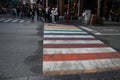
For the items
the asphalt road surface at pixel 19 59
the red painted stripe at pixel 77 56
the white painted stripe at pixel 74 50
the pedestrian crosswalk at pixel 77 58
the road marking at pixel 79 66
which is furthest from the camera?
the white painted stripe at pixel 74 50

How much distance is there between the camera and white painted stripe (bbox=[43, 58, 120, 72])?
793 cm

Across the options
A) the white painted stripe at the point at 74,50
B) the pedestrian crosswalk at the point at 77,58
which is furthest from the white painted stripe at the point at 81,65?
the white painted stripe at the point at 74,50

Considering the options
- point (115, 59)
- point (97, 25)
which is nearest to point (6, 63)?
point (115, 59)

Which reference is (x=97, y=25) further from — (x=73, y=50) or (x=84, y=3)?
(x=73, y=50)

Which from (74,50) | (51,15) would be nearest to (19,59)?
(74,50)

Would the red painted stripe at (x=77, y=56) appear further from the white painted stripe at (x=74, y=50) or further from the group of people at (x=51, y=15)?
the group of people at (x=51, y=15)

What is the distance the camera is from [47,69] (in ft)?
25.6

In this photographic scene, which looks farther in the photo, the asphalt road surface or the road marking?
the road marking

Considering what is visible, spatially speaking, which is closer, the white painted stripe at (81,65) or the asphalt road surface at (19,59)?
the asphalt road surface at (19,59)

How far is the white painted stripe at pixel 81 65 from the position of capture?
7932 mm

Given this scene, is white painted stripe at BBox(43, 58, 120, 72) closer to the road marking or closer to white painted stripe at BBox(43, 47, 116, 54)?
the road marking

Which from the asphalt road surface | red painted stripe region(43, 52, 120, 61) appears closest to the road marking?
the asphalt road surface

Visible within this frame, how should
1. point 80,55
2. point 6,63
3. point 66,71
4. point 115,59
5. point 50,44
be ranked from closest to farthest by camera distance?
1. point 66,71
2. point 6,63
3. point 115,59
4. point 80,55
5. point 50,44

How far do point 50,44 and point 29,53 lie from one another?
2.25m
